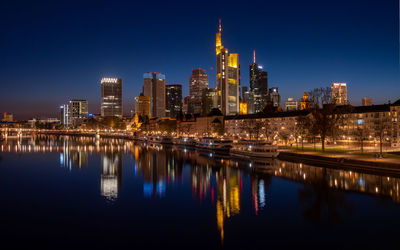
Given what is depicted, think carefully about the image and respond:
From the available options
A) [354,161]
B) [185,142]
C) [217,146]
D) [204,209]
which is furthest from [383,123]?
[204,209]

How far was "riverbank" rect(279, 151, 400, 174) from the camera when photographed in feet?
132

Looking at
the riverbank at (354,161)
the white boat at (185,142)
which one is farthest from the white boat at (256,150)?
the white boat at (185,142)

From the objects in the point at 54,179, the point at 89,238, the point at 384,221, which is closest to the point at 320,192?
the point at 384,221

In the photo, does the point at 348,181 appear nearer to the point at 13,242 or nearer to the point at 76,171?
the point at 13,242

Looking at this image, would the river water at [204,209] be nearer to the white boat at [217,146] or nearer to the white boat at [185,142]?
the white boat at [217,146]

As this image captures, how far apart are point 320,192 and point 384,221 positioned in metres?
9.40

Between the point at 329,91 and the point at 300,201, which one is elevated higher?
the point at 329,91

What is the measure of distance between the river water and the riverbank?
5.48 ft

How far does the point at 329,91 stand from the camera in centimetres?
7244

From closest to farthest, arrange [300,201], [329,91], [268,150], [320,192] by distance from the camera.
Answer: [300,201] < [320,192] < [268,150] < [329,91]

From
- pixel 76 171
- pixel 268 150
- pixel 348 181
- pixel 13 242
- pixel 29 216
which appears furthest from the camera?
pixel 268 150

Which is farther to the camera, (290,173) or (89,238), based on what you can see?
(290,173)

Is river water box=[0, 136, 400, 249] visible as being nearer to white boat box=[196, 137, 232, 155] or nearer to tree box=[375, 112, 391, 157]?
white boat box=[196, 137, 232, 155]

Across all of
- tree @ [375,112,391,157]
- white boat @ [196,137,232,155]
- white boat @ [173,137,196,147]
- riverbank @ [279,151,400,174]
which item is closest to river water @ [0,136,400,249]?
riverbank @ [279,151,400,174]
